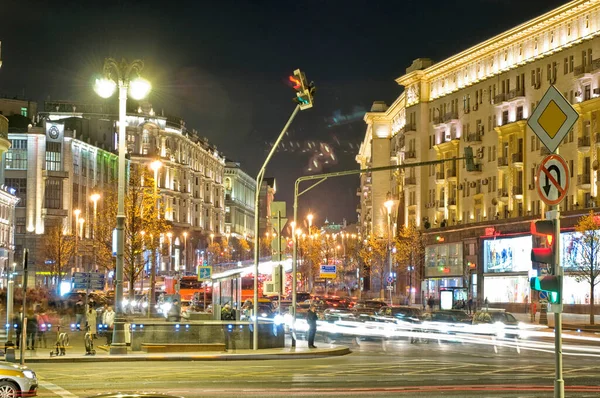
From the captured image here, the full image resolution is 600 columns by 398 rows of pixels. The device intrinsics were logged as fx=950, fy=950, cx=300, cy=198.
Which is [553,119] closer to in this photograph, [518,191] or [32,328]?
[32,328]

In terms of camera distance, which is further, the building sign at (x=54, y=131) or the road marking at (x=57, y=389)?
the building sign at (x=54, y=131)

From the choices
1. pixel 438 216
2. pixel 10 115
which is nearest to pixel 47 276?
pixel 10 115

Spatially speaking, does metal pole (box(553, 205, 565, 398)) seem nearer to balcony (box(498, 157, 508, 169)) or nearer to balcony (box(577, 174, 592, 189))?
balcony (box(577, 174, 592, 189))

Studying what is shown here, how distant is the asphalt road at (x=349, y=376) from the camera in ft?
66.6

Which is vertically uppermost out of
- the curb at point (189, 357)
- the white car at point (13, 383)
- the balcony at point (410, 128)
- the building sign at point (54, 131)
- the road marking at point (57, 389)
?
the building sign at point (54, 131)

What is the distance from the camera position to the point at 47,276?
362 ft

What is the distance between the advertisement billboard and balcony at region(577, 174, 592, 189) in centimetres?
767

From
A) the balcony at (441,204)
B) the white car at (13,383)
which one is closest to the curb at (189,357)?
the white car at (13,383)

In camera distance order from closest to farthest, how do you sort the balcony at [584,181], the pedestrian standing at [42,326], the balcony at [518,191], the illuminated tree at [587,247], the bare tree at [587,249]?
the pedestrian standing at [42,326]
the bare tree at [587,249]
the illuminated tree at [587,247]
the balcony at [584,181]
the balcony at [518,191]

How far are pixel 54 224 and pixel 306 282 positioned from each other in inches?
2065

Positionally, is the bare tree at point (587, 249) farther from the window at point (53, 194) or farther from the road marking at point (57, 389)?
the window at point (53, 194)

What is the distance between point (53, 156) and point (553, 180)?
11017cm

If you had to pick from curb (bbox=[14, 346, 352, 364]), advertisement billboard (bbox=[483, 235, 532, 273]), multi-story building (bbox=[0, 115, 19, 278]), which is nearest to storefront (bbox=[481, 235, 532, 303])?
advertisement billboard (bbox=[483, 235, 532, 273])

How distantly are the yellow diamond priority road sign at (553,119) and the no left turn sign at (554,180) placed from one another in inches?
7.7
